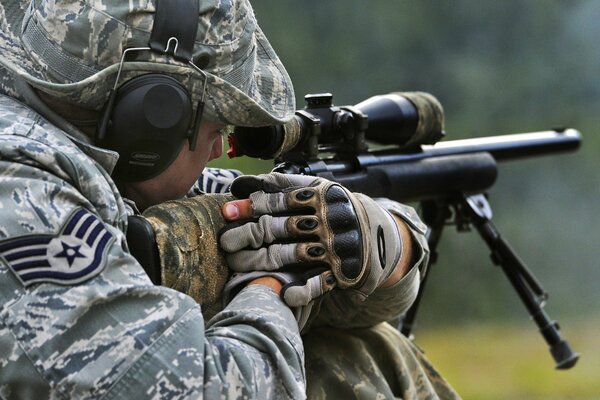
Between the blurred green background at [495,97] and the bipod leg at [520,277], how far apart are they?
5.18 meters

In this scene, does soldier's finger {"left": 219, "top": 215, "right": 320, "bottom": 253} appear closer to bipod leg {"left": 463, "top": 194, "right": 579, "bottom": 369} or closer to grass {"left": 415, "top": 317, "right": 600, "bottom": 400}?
bipod leg {"left": 463, "top": 194, "right": 579, "bottom": 369}

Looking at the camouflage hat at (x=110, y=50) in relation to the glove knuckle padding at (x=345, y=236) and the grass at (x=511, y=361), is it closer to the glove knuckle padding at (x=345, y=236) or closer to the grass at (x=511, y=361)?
the glove knuckle padding at (x=345, y=236)

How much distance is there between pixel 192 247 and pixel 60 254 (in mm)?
358

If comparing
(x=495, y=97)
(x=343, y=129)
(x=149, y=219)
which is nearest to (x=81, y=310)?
(x=149, y=219)

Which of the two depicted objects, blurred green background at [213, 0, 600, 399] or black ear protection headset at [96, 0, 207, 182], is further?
blurred green background at [213, 0, 600, 399]

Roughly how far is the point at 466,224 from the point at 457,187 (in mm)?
300

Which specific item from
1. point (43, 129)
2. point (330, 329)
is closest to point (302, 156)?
point (330, 329)

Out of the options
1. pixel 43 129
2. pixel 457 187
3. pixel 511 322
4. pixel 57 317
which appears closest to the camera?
pixel 57 317

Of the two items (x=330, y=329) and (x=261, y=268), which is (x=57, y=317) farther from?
(x=330, y=329)

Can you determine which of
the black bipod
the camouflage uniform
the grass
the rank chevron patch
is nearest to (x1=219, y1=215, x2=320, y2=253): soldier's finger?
the camouflage uniform

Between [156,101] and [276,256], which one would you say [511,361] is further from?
[156,101]

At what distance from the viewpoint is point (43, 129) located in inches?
83.0

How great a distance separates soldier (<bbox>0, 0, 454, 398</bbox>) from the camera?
1.91 metres

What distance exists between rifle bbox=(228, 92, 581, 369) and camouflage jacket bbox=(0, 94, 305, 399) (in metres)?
0.78
